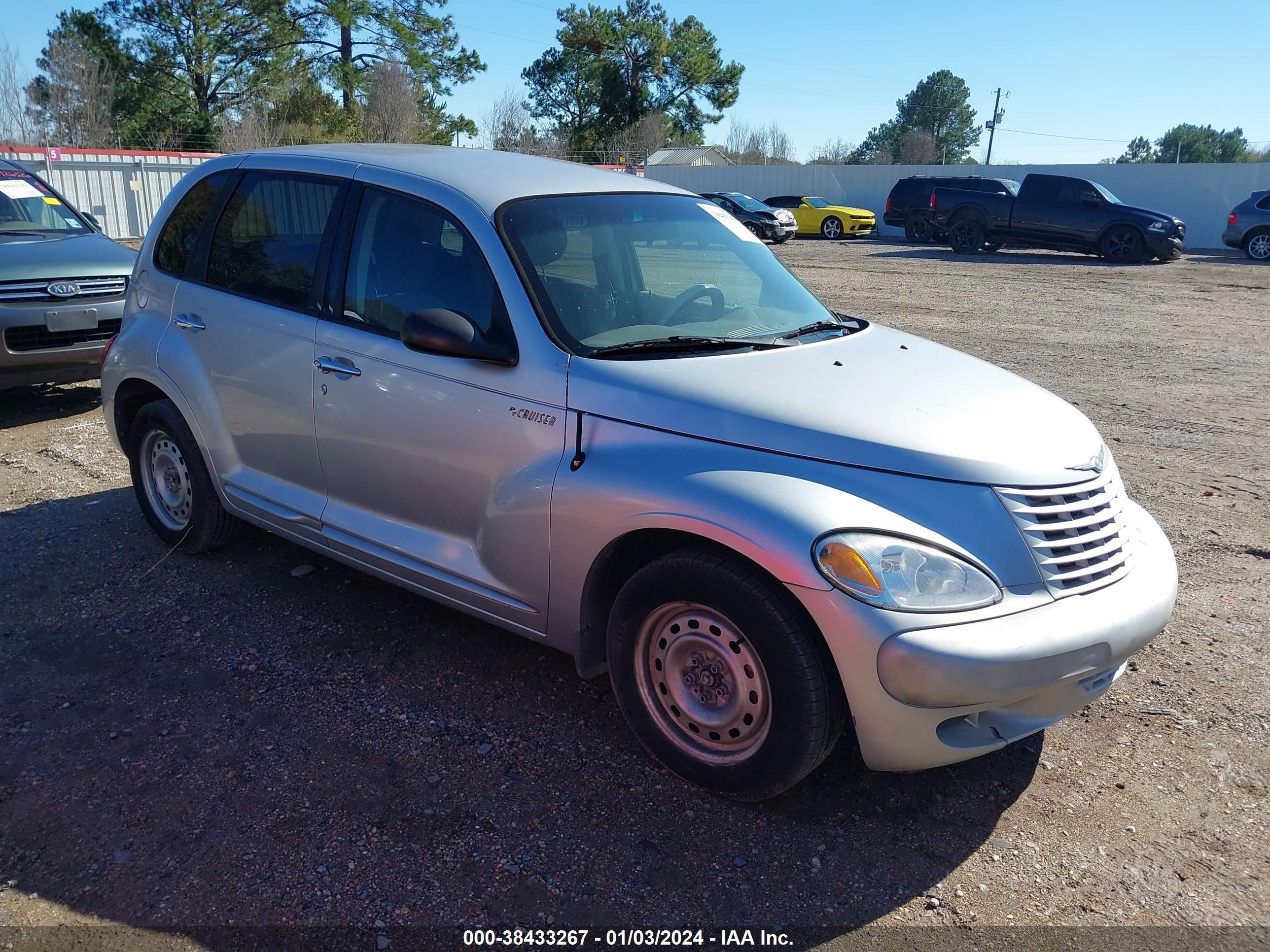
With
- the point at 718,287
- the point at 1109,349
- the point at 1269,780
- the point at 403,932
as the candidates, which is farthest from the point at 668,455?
the point at 1109,349

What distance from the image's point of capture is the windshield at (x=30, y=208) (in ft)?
28.6

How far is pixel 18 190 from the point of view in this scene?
890 centimetres

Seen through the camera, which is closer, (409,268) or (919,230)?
(409,268)

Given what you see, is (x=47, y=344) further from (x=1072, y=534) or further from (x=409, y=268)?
(x=1072, y=534)

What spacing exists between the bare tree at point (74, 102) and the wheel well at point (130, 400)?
135 ft

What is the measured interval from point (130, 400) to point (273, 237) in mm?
1476

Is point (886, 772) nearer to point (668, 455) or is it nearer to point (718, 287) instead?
point (668, 455)

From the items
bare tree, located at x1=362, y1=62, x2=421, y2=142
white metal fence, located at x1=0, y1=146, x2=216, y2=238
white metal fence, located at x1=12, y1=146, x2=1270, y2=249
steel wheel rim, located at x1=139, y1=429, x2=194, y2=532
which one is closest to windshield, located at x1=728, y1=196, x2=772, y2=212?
white metal fence, located at x1=12, y1=146, x2=1270, y2=249

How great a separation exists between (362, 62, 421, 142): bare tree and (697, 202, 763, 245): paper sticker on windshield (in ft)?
116

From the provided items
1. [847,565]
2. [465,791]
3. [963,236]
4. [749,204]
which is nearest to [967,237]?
[963,236]

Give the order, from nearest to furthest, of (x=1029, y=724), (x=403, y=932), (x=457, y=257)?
(x=403, y=932)
(x=1029, y=724)
(x=457, y=257)

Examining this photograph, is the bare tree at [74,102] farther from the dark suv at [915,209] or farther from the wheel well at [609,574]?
the wheel well at [609,574]

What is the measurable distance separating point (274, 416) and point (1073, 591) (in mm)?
3226

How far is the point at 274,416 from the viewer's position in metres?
4.38
